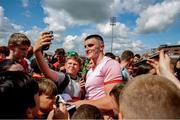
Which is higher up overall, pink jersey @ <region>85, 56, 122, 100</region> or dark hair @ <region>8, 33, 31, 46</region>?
dark hair @ <region>8, 33, 31, 46</region>

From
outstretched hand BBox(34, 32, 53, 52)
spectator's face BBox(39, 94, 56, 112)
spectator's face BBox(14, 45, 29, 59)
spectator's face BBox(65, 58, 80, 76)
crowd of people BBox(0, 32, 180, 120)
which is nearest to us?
crowd of people BBox(0, 32, 180, 120)

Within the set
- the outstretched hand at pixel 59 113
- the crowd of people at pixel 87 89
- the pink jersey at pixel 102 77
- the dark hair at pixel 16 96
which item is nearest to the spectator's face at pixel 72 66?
the crowd of people at pixel 87 89

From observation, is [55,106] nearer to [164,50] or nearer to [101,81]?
[101,81]

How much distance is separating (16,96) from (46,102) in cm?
175

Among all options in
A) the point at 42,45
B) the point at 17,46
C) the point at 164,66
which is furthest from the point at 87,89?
the point at 164,66

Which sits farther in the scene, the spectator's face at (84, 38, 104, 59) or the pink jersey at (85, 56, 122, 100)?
the spectator's face at (84, 38, 104, 59)

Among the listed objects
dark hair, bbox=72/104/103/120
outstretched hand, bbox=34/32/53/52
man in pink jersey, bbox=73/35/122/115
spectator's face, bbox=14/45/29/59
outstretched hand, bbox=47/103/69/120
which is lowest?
outstretched hand, bbox=47/103/69/120

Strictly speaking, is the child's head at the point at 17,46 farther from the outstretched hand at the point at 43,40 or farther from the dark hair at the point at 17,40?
the outstretched hand at the point at 43,40

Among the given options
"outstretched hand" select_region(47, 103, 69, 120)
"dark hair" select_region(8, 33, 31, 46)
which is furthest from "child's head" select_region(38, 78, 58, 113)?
"dark hair" select_region(8, 33, 31, 46)

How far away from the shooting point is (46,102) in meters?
3.55

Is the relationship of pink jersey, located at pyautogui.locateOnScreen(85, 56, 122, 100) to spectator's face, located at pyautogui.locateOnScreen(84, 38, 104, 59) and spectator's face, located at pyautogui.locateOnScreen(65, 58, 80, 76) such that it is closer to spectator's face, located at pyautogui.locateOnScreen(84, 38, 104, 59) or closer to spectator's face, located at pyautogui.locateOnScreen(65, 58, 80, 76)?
spectator's face, located at pyautogui.locateOnScreen(84, 38, 104, 59)

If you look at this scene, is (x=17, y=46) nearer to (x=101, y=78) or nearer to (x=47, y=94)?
(x=47, y=94)

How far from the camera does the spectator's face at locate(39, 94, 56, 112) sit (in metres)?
3.51

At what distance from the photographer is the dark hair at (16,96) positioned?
1812mm
